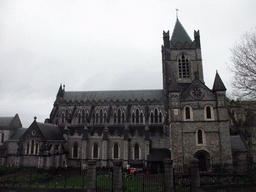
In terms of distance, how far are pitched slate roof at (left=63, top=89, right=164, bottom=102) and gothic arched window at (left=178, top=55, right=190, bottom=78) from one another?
6292 millimetres

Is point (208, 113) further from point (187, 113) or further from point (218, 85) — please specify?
point (218, 85)

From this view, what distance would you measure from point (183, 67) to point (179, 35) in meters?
6.76

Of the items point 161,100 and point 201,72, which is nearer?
point 201,72

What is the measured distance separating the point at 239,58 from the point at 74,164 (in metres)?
28.6

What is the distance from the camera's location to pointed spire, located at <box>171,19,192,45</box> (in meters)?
35.5

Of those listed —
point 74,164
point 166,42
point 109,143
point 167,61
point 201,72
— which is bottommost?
point 74,164

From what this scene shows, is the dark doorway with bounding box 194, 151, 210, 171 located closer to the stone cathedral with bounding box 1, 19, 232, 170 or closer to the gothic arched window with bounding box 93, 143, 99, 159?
the stone cathedral with bounding box 1, 19, 232, 170

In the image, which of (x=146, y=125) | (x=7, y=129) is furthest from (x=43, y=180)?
(x=7, y=129)

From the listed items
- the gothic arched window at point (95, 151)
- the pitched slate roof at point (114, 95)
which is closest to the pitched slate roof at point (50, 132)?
the gothic arched window at point (95, 151)

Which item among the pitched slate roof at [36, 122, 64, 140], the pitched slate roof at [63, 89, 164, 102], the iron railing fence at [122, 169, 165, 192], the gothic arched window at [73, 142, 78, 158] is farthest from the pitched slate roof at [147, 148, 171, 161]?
the pitched slate roof at [36, 122, 64, 140]

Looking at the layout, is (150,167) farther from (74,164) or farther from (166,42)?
(166,42)

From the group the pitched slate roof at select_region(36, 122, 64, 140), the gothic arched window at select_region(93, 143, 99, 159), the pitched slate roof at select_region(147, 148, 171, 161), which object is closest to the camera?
the pitched slate roof at select_region(147, 148, 171, 161)

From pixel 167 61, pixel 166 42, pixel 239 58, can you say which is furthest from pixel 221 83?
pixel 166 42

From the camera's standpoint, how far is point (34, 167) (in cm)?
2803
